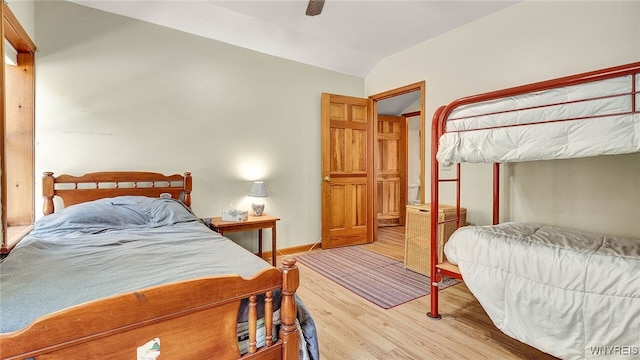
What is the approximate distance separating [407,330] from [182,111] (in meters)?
2.92

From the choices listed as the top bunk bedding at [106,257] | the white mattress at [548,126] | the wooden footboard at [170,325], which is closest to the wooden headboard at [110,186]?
the top bunk bedding at [106,257]

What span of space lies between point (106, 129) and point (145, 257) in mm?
1879

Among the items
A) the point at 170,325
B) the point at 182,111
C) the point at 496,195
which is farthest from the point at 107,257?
the point at 496,195

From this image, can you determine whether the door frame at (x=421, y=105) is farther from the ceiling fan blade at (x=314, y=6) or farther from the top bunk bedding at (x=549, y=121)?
the ceiling fan blade at (x=314, y=6)

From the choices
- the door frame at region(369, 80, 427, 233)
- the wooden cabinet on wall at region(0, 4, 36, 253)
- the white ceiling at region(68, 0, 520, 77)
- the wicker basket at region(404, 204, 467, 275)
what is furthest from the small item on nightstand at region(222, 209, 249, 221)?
the door frame at region(369, 80, 427, 233)

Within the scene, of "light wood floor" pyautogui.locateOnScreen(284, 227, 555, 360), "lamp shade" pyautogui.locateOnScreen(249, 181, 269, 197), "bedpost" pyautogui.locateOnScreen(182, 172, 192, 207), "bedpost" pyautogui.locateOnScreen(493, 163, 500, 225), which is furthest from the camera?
"lamp shade" pyautogui.locateOnScreen(249, 181, 269, 197)

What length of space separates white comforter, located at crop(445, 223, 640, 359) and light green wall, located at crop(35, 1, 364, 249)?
2.39 metres

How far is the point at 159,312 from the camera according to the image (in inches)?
36.0

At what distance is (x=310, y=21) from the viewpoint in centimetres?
319

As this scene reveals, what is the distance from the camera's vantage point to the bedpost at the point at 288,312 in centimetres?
112

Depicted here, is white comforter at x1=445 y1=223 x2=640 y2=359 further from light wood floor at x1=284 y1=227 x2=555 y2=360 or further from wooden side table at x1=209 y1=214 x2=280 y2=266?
wooden side table at x1=209 y1=214 x2=280 y2=266

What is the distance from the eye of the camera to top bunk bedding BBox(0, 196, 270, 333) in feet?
3.40

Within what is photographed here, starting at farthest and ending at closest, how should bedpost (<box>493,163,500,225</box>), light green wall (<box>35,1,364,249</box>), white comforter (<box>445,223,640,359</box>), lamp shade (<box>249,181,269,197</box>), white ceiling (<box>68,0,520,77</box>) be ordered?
lamp shade (<box>249,181,269,197</box>), white ceiling (<box>68,0,520,77</box>), bedpost (<box>493,163,500,225</box>), light green wall (<box>35,1,364,249</box>), white comforter (<box>445,223,640,359</box>)

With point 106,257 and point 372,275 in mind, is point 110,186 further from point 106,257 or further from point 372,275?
point 372,275
